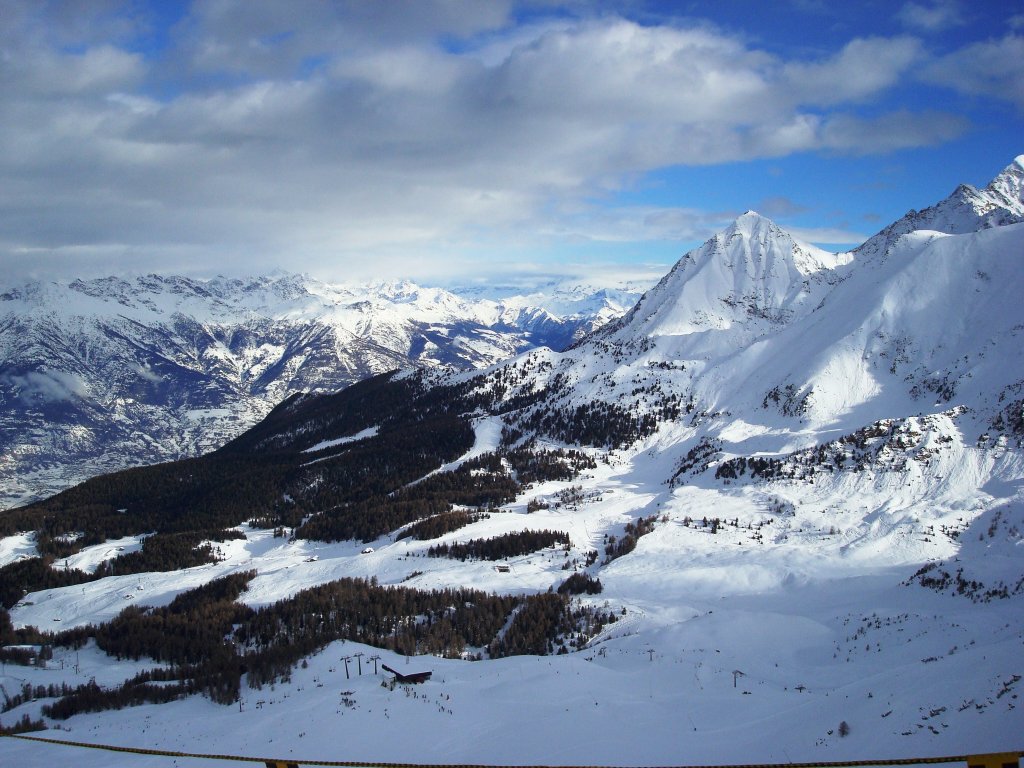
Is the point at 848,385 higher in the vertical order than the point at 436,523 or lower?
higher

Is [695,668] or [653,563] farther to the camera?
[653,563]

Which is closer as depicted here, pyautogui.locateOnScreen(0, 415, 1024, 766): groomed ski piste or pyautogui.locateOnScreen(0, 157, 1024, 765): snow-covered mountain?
pyautogui.locateOnScreen(0, 415, 1024, 766): groomed ski piste

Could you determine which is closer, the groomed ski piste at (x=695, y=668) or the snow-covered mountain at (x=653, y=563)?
the groomed ski piste at (x=695, y=668)

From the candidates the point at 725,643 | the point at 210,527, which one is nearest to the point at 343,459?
the point at 210,527

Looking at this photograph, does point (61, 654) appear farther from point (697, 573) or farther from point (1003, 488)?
point (1003, 488)

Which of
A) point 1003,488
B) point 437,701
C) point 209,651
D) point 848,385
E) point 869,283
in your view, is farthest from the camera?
point 869,283

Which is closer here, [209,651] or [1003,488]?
[209,651]

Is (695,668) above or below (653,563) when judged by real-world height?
below

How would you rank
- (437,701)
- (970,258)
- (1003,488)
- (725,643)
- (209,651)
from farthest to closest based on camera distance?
1. (970,258)
2. (1003,488)
3. (209,651)
4. (725,643)
5. (437,701)
